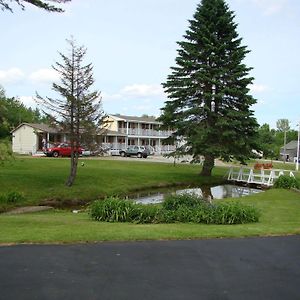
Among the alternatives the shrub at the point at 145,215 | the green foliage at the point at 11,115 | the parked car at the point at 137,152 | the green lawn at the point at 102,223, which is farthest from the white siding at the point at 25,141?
the shrub at the point at 145,215

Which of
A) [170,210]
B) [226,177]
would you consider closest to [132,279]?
[170,210]

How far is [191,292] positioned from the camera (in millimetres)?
5418

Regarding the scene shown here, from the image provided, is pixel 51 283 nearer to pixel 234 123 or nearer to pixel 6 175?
pixel 6 175

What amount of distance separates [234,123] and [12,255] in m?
27.2

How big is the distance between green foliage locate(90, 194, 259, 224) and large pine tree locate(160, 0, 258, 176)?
19.9m

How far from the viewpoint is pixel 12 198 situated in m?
19.3

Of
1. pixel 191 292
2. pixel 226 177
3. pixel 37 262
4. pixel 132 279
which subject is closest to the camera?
pixel 191 292

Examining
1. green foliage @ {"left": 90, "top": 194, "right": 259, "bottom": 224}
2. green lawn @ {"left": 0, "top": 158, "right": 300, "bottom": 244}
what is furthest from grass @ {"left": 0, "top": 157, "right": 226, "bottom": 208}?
green foliage @ {"left": 90, "top": 194, "right": 259, "bottom": 224}

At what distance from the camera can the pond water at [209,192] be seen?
24.2m

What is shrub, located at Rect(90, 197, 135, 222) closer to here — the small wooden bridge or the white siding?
the small wooden bridge

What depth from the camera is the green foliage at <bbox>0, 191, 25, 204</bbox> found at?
18.9m

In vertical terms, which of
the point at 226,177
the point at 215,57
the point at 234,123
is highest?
the point at 215,57

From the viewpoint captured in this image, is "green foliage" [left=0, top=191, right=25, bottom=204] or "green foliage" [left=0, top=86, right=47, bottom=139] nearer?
"green foliage" [left=0, top=86, right=47, bottom=139]

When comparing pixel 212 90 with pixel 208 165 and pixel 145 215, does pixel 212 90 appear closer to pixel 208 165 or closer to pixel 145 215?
pixel 208 165
